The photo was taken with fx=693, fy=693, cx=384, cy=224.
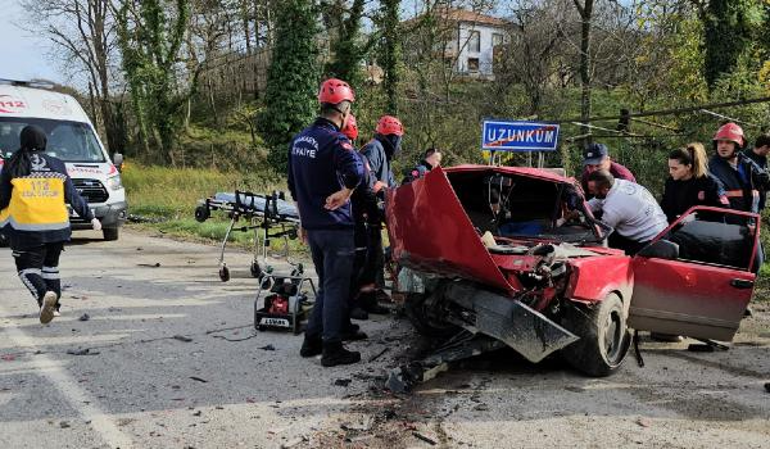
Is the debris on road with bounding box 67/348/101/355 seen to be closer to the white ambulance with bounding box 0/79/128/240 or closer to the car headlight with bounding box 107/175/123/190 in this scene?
the white ambulance with bounding box 0/79/128/240

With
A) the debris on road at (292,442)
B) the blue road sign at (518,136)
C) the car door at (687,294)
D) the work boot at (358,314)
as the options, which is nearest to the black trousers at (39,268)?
the work boot at (358,314)

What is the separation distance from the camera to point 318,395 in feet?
15.5

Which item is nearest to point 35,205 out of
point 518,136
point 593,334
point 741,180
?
point 593,334

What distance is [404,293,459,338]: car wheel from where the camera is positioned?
527 centimetres

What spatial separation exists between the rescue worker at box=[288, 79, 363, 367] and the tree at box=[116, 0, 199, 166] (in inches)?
1165

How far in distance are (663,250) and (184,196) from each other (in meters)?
20.1

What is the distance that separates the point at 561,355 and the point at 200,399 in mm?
2576

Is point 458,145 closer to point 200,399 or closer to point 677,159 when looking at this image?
point 677,159

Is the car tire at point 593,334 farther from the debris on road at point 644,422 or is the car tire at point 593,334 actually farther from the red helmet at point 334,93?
the red helmet at point 334,93

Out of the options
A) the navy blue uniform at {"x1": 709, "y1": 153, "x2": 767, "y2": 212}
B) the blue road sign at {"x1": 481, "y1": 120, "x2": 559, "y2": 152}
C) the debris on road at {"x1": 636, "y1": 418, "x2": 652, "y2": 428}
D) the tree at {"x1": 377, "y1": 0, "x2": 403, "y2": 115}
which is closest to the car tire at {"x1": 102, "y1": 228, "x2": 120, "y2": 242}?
the blue road sign at {"x1": 481, "y1": 120, "x2": 559, "y2": 152}

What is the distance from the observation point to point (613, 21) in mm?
27641

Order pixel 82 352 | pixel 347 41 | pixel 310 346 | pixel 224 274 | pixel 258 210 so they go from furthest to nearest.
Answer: pixel 347 41 → pixel 224 274 → pixel 258 210 → pixel 82 352 → pixel 310 346

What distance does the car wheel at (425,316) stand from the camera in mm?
Result: 5270

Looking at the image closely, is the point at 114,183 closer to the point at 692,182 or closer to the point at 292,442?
the point at 692,182
